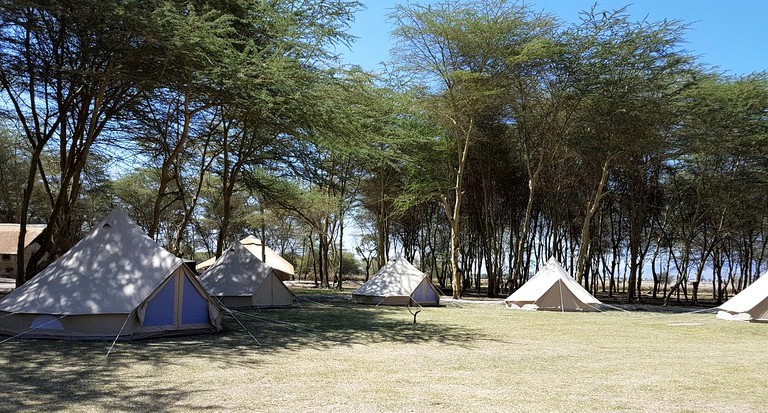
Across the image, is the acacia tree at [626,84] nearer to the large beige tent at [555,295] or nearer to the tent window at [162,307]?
the large beige tent at [555,295]

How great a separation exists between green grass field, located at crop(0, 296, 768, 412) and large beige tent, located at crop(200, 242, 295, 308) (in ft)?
12.9

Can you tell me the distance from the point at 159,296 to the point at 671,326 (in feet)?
39.1

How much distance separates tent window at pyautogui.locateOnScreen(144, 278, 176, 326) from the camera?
1003 cm

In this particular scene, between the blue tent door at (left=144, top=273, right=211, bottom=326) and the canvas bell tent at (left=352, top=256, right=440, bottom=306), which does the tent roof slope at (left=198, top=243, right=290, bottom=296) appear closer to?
the canvas bell tent at (left=352, top=256, right=440, bottom=306)

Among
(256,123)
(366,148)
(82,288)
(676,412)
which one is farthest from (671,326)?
(82,288)

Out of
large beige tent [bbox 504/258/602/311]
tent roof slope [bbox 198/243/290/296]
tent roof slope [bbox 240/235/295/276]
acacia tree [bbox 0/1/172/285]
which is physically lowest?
large beige tent [bbox 504/258/602/311]

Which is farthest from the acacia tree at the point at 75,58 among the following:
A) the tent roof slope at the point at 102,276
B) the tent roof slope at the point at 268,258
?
the tent roof slope at the point at 268,258

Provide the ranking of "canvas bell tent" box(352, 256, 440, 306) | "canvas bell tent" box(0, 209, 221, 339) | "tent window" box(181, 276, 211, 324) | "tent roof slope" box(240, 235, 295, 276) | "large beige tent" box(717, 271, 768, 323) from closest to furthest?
"canvas bell tent" box(0, 209, 221, 339) < "tent window" box(181, 276, 211, 324) < "large beige tent" box(717, 271, 768, 323) < "canvas bell tent" box(352, 256, 440, 306) < "tent roof slope" box(240, 235, 295, 276)

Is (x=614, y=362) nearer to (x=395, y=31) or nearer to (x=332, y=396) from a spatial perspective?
(x=332, y=396)

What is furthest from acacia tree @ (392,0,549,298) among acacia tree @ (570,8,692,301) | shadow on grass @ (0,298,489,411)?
shadow on grass @ (0,298,489,411)

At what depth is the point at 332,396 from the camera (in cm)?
602

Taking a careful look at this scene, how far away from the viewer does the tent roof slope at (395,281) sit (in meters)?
20.7

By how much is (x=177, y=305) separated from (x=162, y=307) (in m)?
0.30

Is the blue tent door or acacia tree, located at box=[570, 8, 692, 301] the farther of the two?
acacia tree, located at box=[570, 8, 692, 301]
